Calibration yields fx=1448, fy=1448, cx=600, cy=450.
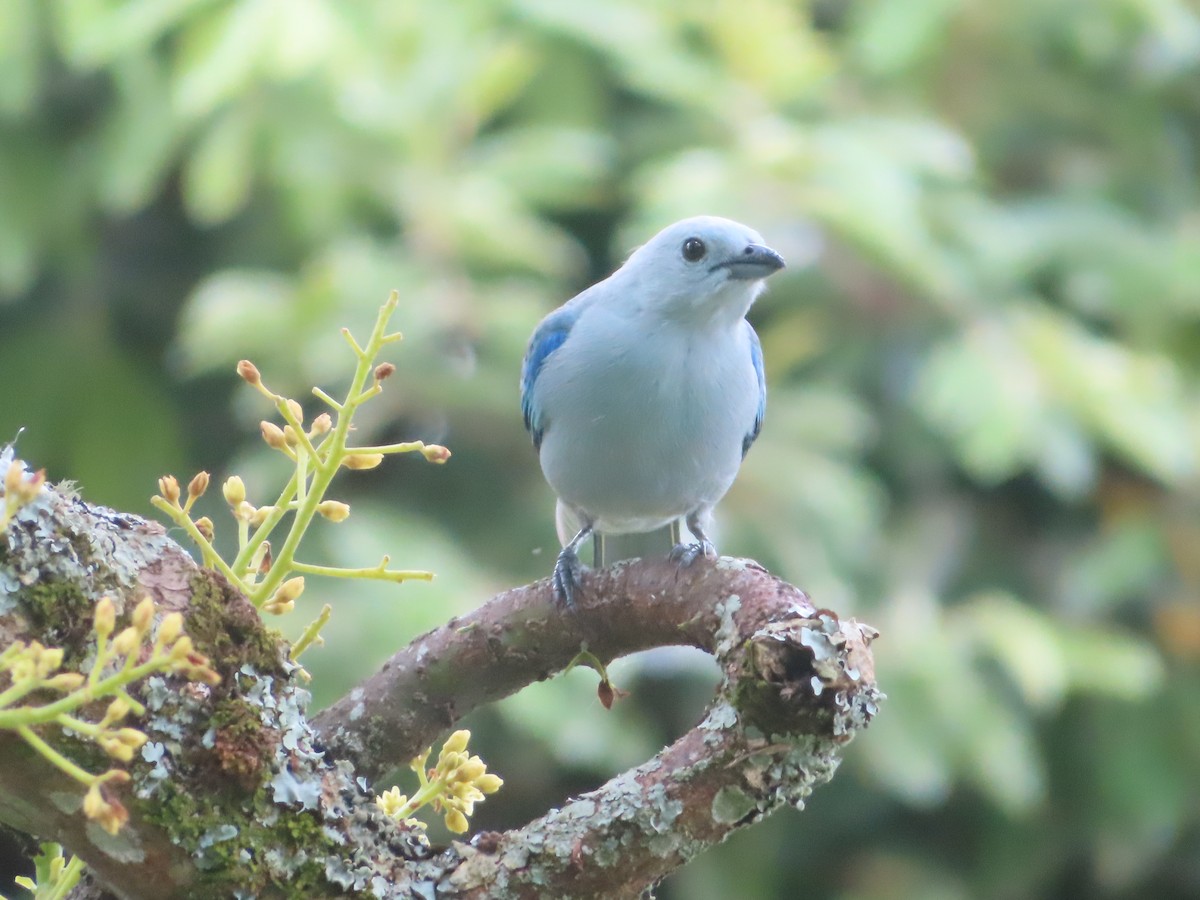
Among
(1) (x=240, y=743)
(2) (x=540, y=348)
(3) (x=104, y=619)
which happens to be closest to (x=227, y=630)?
(1) (x=240, y=743)

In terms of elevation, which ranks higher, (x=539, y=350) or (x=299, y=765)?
(x=539, y=350)

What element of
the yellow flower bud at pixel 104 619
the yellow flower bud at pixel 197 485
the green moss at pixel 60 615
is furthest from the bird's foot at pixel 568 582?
the yellow flower bud at pixel 104 619

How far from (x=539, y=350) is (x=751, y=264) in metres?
0.70

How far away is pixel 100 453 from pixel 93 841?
5.18 m

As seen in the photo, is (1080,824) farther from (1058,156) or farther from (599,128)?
(599,128)

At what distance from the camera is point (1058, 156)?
27.2 feet

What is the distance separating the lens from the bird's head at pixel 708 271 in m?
3.61

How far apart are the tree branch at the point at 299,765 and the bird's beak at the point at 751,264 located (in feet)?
4.87

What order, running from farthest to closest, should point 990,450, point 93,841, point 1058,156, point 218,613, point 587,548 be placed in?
point 1058,156 → point 990,450 → point 587,548 → point 218,613 → point 93,841

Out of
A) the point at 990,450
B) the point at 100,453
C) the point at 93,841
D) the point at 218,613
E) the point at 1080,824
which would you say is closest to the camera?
the point at 93,841

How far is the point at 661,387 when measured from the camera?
11.6 ft

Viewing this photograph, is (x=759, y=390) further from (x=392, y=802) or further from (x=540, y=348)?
(x=392, y=802)

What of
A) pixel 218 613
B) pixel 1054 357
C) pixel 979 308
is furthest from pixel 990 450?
pixel 218 613

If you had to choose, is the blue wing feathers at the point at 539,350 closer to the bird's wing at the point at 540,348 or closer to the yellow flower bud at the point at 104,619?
the bird's wing at the point at 540,348
